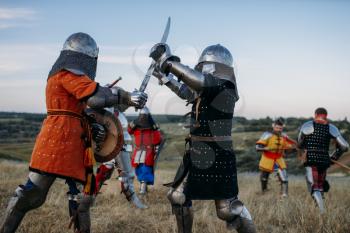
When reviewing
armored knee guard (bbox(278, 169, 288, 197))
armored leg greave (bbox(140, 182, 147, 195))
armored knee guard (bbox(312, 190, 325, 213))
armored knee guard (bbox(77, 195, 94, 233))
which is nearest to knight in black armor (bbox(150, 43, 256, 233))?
armored knee guard (bbox(77, 195, 94, 233))

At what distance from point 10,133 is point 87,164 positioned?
132 feet

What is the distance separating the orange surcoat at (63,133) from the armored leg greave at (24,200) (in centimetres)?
11

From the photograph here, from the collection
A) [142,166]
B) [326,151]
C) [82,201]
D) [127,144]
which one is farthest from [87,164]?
[142,166]

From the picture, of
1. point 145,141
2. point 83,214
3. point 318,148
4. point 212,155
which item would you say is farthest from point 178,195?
point 145,141

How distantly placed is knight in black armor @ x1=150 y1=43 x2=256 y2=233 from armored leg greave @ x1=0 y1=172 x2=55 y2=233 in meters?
1.08

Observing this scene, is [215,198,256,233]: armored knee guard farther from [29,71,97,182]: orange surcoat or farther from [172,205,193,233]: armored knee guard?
[29,71,97,182]: orange surcoat

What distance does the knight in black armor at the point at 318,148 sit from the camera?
25.2ft

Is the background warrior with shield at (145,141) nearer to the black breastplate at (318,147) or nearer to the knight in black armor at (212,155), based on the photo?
the black breastplate at (318,147)

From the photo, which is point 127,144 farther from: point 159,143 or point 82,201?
point 82,201

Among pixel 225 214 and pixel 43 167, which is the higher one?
pixel 43 167

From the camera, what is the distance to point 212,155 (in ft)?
13.2

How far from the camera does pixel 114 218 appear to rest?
5.87m

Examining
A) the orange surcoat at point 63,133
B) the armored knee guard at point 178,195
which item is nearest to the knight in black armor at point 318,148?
the armored knee guard at point 178,195

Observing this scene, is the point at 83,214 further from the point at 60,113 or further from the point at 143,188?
the point at 143,188
